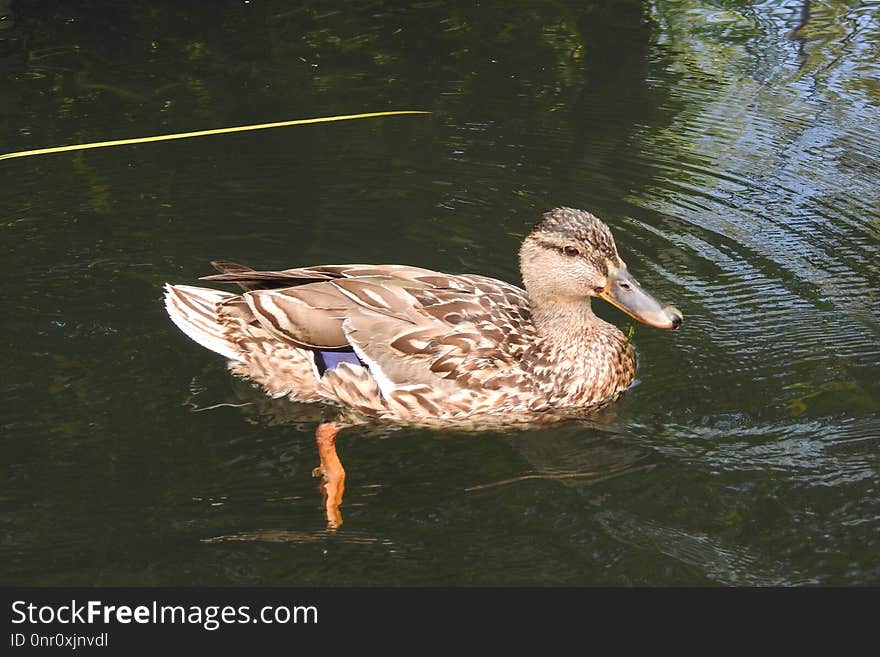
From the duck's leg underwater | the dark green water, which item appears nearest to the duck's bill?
the dark green water

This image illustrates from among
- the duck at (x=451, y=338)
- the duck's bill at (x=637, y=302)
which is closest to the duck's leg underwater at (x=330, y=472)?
the duck at (x=451, y=338)

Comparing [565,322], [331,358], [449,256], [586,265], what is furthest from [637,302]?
[449,256]

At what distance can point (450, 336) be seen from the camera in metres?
6.25

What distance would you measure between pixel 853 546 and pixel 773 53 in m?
6.29

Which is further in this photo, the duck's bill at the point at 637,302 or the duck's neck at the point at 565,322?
the duck's neck at the point at 565,322

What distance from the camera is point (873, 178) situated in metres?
8.16

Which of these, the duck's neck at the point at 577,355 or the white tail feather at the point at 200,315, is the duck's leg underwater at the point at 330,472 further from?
the duck's neck at the point at 577,355

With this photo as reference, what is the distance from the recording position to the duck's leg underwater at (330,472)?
534 cm

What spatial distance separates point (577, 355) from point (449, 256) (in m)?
1.55

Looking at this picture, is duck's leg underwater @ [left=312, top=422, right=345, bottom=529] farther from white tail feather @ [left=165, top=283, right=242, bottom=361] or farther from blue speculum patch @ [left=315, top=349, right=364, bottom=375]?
white tail feather @ [left=165, top=283, right=242, bottom=361]

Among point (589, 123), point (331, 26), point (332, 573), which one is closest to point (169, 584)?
point (332, 573)

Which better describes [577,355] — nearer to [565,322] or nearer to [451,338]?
[565,322]

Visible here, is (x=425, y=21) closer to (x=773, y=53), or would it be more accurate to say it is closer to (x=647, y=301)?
(x=773, y=53)

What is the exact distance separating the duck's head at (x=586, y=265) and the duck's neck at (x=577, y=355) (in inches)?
5.5
